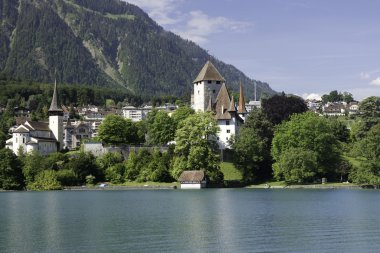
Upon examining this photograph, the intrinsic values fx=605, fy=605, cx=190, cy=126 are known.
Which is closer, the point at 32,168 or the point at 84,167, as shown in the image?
the point at 84,167

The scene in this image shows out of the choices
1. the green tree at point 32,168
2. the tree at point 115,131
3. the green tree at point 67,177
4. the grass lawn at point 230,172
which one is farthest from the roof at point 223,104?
the green tree at point 32,168

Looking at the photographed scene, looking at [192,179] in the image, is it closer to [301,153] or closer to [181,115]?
[301,153]

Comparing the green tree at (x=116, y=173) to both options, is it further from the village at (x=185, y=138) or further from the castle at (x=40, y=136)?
the castle at (x=40, y=136)

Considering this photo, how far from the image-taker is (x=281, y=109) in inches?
3693

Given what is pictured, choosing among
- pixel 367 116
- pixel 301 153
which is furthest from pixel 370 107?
pixel 301 153

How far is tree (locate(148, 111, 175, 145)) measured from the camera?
9300cm

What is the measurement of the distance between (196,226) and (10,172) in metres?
56.0

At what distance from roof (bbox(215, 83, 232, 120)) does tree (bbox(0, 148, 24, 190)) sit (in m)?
30.2

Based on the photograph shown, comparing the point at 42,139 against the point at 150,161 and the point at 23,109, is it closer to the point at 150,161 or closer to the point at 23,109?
the point at 150,161

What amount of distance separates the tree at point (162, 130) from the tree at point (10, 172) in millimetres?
20472

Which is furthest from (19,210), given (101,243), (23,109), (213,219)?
(23,109)

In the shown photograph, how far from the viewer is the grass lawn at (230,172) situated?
3248 inches

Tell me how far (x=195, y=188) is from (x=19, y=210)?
32131 mm

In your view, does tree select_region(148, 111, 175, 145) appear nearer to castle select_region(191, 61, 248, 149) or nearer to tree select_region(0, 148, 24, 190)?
castle select_region(191, 61, 248, 149)
